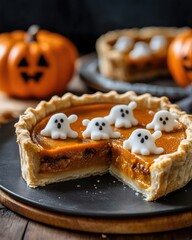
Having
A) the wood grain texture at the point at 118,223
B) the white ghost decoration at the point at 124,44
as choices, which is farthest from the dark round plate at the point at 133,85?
the wood grain texture at the point at 118,223

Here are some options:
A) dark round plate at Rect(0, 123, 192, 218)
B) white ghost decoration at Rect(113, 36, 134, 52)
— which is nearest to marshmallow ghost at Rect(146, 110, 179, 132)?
dark round plate at Rect(0, 123, 192, 218)

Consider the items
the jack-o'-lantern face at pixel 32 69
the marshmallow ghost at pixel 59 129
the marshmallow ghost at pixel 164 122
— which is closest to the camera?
the marshmallow ghost at pixel 59 129

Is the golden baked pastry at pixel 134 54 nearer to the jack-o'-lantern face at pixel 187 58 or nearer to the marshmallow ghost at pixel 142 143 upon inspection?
the jack-o'-lantern face at pixel 187 58

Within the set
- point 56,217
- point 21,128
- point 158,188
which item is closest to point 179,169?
point 158,188

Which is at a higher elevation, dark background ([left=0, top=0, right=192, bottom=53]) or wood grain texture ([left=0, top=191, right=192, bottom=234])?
wood grain texture ([left=0, top=191, right=192, bottom=234])

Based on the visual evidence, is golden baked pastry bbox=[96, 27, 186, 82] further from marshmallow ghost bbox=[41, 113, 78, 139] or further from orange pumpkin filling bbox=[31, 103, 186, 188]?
marshmallow ghost bbox=[41, 113, 78, 139]

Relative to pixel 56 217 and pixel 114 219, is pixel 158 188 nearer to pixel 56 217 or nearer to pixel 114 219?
pixel 114 219

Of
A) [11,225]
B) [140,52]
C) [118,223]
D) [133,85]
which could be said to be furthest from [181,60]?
[11,225]
